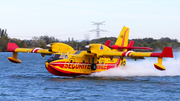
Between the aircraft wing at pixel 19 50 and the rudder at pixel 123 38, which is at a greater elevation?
the rudder at pixel 123 38

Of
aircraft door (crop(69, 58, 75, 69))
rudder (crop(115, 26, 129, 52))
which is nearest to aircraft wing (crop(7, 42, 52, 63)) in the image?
aircraft door (crop(69, 58, 75, 69))

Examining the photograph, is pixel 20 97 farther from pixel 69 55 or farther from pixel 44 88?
→ pixel 69 55

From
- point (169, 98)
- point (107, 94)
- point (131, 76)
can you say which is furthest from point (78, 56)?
point (169, 98)

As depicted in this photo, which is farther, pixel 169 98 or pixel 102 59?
pixel 102 59

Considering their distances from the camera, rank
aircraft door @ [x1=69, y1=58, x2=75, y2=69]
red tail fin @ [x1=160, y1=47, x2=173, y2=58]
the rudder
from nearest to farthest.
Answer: red tail fin @ [x1=160, y1=47, x2=173, y2=58] → aircraft door @ [x1=69, y1=58, x2=75, y2=69] → the rudder

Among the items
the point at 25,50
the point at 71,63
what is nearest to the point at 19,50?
the point at 25,50

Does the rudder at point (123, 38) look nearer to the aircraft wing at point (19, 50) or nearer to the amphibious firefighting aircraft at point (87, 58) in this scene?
the amphibious firefighting aircraft at point (87, 58)

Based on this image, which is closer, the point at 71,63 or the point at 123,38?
the point at 71,63

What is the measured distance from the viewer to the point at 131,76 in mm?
29047

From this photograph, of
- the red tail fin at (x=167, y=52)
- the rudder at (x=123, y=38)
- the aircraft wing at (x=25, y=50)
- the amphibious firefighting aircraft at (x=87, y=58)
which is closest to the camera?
the red tail fin at (x=167, y=52)

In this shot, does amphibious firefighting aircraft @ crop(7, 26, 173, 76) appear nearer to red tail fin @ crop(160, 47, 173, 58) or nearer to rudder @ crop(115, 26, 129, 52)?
red tail fin @ crop(160, 47, 173, 58)

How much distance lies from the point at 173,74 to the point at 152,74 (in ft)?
8.26

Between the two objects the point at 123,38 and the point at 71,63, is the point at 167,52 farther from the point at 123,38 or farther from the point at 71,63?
the point at 123,38

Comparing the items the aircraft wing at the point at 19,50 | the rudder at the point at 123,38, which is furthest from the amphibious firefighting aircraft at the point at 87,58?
the rudder at the point at 123,38
